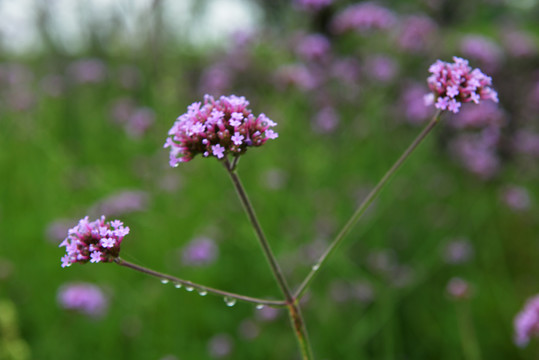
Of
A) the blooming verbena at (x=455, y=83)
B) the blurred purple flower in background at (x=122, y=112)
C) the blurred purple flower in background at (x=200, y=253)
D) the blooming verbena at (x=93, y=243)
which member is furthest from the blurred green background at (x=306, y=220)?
the blooming verbena at (x=93, y=243)

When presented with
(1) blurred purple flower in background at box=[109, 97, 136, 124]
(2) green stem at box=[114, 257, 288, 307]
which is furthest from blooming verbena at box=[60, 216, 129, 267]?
(1) blurred purple flower in background at box=[109, 97, 136, 124]

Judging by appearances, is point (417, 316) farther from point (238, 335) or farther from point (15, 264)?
point (15, 264)

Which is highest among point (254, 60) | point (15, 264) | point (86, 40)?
point (86, 40)

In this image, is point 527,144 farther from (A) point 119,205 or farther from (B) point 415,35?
(A) point 119,205

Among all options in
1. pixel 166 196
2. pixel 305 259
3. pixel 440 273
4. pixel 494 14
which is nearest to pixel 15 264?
pixel 166 196

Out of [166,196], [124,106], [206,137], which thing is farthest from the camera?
[124,106]

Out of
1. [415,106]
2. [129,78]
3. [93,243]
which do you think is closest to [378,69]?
[415,106]

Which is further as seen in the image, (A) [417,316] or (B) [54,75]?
(B) [54,75]
